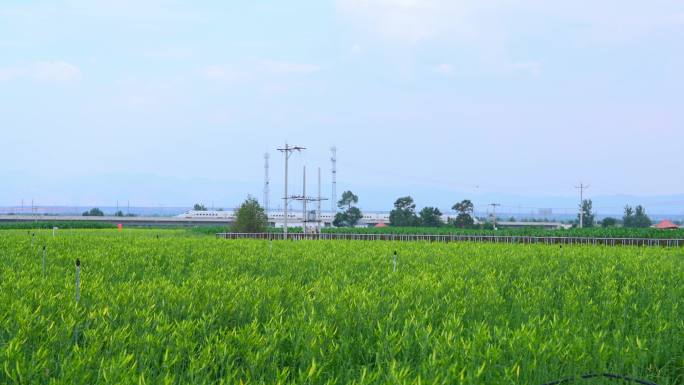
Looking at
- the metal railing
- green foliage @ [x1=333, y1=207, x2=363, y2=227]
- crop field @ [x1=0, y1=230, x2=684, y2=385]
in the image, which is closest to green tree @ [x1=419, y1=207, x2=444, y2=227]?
green foliage @ [x1=333, y1=207, x2=363, y2=227]

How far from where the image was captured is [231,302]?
8016 mm

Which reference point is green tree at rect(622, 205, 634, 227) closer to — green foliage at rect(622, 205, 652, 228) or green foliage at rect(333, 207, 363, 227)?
green foliage at rect(622, 205, 652, 228)

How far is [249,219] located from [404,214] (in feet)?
173

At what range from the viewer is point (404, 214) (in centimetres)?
10531

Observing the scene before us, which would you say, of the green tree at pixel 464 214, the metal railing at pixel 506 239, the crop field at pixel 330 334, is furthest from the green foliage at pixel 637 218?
the crop field at pixel 330 334

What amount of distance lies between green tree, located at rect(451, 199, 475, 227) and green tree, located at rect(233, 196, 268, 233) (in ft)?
164

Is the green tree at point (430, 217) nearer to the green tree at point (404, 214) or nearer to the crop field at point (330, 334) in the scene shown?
the green tree at point (404, 214)

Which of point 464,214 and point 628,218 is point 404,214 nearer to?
point 464,214

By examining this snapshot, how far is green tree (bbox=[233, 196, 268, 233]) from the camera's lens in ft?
183

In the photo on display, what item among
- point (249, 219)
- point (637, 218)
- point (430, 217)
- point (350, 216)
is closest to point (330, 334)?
point (249, 219)

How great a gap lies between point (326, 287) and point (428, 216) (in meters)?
90.2

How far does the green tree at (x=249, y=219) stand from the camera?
183ft

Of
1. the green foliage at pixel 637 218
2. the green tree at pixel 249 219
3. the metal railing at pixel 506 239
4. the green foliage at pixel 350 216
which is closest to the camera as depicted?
the metal railing at pixel 506 239

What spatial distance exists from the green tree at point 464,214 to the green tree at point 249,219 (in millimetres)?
50121
